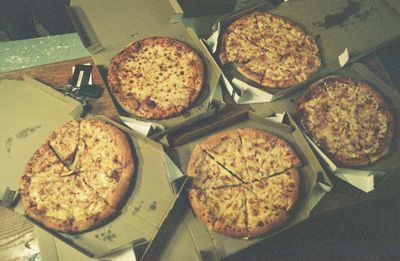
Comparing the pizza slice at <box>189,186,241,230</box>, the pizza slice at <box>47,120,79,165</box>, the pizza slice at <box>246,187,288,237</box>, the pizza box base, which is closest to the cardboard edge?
the pizza slice at <box>47,120,79,165</box>

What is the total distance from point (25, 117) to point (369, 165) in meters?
2.70

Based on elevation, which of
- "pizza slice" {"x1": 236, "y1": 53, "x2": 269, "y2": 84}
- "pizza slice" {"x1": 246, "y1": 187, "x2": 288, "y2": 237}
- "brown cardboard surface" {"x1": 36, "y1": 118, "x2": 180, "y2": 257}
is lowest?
"pizza slice" {"x1": 246, "y1": 187, "x2": 288, "y2": 237}

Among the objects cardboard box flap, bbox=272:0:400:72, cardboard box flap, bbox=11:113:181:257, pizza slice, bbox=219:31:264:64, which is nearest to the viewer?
cardboard box flap, bbox=11:113:181:257

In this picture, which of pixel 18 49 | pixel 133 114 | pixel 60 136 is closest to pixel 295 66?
pixel 133 114

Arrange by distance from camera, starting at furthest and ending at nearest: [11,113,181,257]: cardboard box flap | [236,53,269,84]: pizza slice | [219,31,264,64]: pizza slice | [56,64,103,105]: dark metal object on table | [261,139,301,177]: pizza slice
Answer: [219,31,264,64]: pizza slice → [236,53,269,84]: pizza slice → [56,64,103,105]: dark metal object on table → [261,139,301,177]: pizza slice → [11,113,181,257]: cardboard box flap

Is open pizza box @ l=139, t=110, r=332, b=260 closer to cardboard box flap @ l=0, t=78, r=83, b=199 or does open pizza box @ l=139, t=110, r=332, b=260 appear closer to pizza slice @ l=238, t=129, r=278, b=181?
pizza slice @ l=238, t=129, r=278, b=181

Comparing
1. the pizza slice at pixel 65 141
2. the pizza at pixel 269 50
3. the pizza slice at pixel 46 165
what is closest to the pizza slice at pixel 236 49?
the pizza at pixel 269 50

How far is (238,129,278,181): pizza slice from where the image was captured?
8.37 ft

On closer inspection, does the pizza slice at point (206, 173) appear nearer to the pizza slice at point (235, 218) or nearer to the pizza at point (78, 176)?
the pizza slice at point (235, 218)

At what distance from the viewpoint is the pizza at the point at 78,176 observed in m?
2.19

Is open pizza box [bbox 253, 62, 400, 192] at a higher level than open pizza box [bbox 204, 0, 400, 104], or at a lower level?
lower

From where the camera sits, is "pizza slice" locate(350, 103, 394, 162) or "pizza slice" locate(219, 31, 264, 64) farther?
"pizza slice" locate(219, 31, 264, 64)

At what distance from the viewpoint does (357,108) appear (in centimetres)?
287

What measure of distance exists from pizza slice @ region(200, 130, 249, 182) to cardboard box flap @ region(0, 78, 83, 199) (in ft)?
3.43
